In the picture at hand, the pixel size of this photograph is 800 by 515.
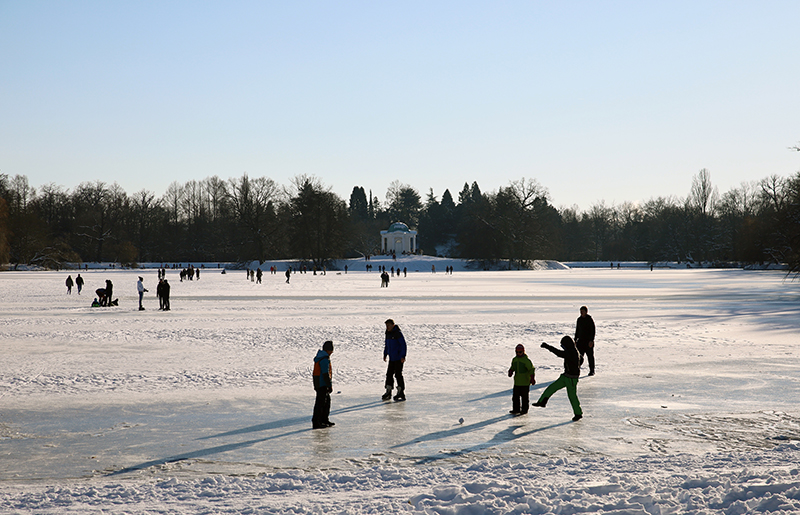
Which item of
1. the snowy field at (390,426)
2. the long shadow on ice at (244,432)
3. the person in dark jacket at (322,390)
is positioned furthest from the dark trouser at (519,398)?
the person in dark jacket at (322,390)

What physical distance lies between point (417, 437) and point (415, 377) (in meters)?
3.96

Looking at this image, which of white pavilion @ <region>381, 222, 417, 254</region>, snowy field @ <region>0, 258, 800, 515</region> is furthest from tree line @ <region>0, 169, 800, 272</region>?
snowy field @ <region>0, 258, 800, 515</region>

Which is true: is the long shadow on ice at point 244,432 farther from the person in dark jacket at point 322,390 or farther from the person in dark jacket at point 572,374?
the person in dark jacket at point 572,374

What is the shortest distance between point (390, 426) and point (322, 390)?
0.96 meters

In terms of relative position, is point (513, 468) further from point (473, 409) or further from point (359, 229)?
point (359, 229)

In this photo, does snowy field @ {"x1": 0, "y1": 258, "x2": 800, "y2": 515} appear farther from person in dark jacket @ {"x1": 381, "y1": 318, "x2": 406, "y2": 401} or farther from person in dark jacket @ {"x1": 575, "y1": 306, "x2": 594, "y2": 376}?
person in dark jacket @ {"x1": 575, "y1": 306, "x2": 594, "y2": 376}

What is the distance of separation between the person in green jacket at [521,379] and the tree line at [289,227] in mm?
68919

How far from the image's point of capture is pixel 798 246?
33344 millimetres

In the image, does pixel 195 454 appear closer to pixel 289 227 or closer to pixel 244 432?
pixel 244 432

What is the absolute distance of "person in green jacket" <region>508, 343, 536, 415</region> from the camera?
28.9 feet

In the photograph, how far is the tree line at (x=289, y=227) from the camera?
80.6 m

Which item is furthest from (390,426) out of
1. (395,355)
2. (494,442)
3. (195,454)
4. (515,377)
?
(195,454)

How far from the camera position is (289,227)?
8819 cm

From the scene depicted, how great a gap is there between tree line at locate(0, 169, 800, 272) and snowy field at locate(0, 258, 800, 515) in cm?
6316
